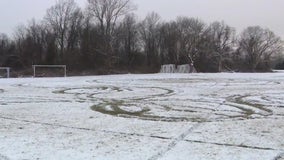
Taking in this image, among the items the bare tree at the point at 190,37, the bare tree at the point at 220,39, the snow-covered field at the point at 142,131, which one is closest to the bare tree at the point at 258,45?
the bare tree at the point at 220,39

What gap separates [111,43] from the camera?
74500mm

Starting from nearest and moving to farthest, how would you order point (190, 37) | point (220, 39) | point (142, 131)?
point (142, 131)
point (190, 37)
point (220, 39)

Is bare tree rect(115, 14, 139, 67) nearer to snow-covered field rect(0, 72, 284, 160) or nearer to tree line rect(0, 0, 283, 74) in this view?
tree line rect(0, 0, 283, 74)

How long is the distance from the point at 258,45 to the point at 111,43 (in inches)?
1797

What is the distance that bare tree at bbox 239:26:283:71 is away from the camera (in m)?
102

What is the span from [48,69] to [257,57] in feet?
189

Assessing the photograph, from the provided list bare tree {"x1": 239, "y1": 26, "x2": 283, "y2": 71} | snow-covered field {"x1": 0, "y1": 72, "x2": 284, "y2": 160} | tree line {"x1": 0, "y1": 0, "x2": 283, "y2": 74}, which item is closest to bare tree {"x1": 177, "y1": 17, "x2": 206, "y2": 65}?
tree line {"x1": 0, "y1": 0, "x2": 283, "y2": 74}

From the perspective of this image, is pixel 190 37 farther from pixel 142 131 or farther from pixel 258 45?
pixel 142 131

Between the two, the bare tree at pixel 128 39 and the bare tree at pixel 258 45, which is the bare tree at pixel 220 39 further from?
the bare tree at pixel 128 39

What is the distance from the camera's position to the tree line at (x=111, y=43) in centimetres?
7425

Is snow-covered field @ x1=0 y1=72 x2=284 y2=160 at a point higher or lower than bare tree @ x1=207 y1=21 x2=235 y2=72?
lower

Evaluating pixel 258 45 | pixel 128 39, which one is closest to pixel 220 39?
pixel 258 45

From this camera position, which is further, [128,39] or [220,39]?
[220,39]

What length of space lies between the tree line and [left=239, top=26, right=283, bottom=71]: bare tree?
5809 millimetres
